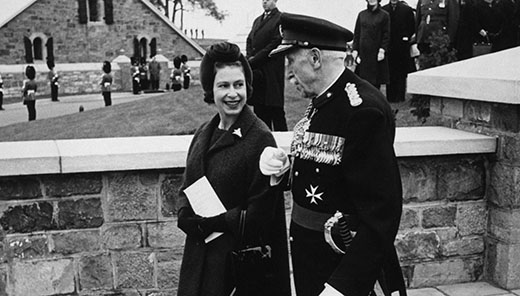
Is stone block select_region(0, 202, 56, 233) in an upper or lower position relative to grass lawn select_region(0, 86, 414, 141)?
upper

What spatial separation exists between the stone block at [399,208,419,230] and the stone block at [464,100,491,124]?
33.8 inches

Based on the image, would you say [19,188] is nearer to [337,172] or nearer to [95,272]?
[95,272]

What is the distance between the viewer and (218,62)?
3.28m

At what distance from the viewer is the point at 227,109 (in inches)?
129

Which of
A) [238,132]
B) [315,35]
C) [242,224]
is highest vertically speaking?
[315,35]

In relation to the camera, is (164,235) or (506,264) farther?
(506,264)

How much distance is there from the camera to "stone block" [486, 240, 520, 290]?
4.79 metres

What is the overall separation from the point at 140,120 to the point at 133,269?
11.3m

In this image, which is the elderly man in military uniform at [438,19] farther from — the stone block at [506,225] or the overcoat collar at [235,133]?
the overcoat collar at [235,133]

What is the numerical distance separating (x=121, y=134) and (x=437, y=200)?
981 cm

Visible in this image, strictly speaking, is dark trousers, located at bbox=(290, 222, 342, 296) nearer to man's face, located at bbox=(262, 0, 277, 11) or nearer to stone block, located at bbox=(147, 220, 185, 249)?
stone block, located at bbox=(147, 220, 185, 249)

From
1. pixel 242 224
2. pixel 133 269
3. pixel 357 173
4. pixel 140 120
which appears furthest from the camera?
pixel 140 120

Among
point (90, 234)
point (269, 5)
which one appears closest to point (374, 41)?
point (269, 5)

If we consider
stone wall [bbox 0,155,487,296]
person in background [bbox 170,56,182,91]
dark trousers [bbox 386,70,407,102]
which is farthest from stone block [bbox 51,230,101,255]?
person in background [bbox 170,56,182,91]
